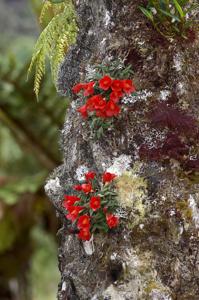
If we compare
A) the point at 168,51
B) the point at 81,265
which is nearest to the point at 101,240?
the point at 81,265

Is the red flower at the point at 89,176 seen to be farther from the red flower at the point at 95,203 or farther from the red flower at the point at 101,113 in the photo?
the red flower at the point at 101,113

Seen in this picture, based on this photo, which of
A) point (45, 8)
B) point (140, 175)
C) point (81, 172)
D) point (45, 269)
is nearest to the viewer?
point (140, 175)

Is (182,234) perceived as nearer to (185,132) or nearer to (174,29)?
(185,132)

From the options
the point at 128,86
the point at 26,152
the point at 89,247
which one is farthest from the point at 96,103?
the point at 26,152

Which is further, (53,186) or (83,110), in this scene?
(53,186)

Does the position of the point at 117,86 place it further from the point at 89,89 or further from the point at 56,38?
the point at 56,38

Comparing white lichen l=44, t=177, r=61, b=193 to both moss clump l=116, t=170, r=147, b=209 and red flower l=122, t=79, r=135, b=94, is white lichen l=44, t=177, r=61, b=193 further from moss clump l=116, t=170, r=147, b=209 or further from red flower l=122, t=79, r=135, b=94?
red flower l=122, t=79, r=135, b=94

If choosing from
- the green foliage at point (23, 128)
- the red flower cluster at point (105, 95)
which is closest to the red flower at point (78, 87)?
the red flower cluster at point (105, 95)

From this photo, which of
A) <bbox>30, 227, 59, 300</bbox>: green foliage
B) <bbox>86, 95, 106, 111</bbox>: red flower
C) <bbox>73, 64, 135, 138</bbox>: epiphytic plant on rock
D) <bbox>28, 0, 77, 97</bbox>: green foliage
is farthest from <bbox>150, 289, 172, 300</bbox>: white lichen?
<bbox>30, 227, 59, 300</bbox>: green foliage
